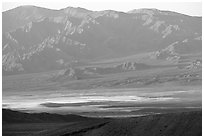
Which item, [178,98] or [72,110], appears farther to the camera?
[178,98]

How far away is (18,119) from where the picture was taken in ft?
224

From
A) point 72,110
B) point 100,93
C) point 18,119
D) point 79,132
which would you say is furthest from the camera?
point 100,93

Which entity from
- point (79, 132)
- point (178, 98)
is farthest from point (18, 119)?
point (178, 98)

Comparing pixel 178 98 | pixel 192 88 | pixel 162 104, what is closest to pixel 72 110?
pixel 162 104

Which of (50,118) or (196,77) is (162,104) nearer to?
(50,118)

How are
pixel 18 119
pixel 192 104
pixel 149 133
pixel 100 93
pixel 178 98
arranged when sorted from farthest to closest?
1. pixel 100 93
2. pixel 178 98
3. pixel 192 104
4. pixel 18 119
5. pixel 149 133

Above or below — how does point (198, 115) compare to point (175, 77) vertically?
below

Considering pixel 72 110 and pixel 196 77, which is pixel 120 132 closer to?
pixel 72 110

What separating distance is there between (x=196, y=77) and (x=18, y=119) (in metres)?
136

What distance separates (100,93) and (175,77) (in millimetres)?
37335

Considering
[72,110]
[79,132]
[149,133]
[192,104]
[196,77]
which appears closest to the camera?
[149,133]

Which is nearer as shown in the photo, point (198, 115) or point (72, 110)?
point (198, 115)

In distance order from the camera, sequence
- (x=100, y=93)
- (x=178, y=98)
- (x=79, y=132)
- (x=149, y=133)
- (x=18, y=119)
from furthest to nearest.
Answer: (x=100, y=93), (x=178, y=98), (x=18, y=119), (x=79, y=132), (x=149, y=133)

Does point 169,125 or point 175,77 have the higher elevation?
point 175,77
